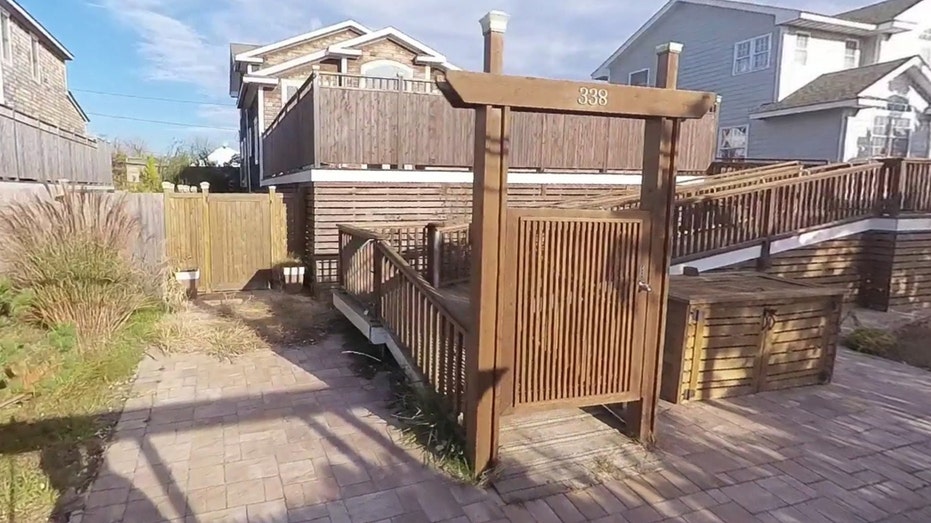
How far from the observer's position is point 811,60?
1524cm

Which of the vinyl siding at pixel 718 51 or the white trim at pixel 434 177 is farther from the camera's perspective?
the vinyl siding at pixel 718 51

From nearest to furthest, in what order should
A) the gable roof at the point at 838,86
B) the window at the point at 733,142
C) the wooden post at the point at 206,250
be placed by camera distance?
1. the wooden post at the point at 206,250
2. the gable roof at the point at 838,86
3. the window at the point at 733,142

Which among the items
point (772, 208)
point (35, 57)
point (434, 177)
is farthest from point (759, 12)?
point (35, 57)

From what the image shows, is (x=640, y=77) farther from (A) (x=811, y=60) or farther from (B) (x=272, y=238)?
(B) (x=272, y=238)

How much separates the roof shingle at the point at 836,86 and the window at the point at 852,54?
47.3 inches

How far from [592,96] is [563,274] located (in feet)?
3.37

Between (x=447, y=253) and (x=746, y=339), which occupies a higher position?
(x=447, y=253)

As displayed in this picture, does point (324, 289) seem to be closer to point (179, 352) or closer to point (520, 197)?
point (179, 352)

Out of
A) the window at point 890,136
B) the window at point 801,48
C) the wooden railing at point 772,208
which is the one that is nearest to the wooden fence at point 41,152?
the wooden railing at point 772,208

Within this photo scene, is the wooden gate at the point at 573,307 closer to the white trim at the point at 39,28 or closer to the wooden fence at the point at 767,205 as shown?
the wooden fence at the point at 767,205

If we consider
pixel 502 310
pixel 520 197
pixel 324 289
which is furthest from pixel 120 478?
pixel 520 197

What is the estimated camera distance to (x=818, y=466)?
3.33 metres

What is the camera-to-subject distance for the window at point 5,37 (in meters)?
12.4

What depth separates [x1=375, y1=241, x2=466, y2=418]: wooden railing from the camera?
3510 mm
